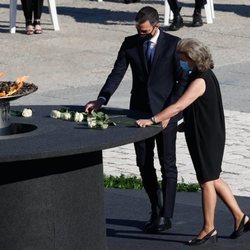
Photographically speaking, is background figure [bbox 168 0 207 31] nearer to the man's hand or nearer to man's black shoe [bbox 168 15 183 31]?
man's black shoe [bbox 168 15 183 31]

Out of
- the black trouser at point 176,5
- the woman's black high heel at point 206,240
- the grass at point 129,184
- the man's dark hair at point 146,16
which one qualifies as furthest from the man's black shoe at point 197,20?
the woman's black high heel at point 206,240

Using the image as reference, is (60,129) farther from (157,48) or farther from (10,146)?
(157,48)

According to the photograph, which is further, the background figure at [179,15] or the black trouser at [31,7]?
the background figure at [179,15]

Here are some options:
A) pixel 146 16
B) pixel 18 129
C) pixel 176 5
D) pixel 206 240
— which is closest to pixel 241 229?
pixel 206 240

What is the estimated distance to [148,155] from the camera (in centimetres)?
924

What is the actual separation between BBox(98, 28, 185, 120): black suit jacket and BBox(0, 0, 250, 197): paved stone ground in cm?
191

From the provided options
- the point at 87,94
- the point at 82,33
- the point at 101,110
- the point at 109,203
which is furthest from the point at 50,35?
the point at 101,110

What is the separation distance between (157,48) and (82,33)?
10594mm

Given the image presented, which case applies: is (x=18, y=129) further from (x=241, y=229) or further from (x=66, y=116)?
(x=241, y=229)

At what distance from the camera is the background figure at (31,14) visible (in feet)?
62.8

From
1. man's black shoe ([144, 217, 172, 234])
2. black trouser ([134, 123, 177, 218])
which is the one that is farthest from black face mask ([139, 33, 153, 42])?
man's black shoe ([144, 217, 172, 234])

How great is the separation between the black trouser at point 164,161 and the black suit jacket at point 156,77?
0.76ft

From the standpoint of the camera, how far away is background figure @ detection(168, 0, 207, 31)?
1923cm

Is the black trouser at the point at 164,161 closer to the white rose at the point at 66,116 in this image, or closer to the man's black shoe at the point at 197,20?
the white rose at the point at 66,116
